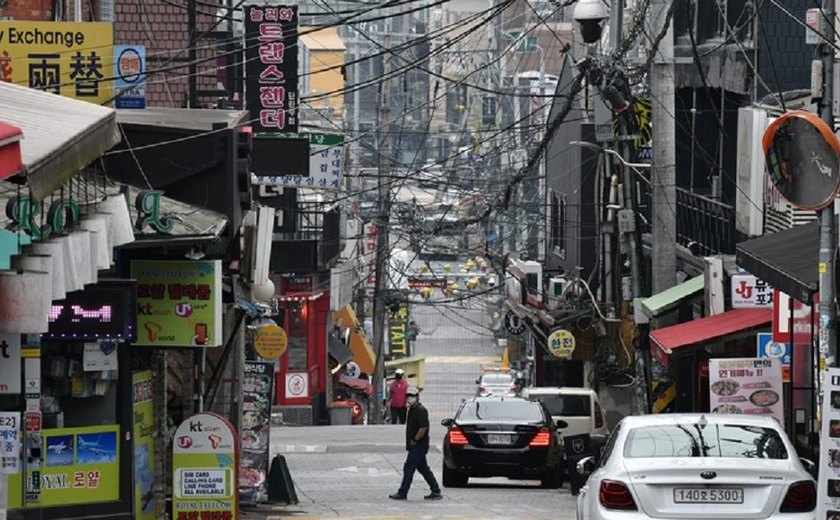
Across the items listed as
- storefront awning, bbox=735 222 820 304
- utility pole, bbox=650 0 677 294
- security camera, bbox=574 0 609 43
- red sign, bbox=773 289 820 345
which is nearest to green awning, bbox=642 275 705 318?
utility pole, bbox=650 0 677 294

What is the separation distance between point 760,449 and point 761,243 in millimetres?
9485

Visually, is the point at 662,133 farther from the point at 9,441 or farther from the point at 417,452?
the point at 9,441

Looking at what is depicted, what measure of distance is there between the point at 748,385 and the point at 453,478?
6262mm

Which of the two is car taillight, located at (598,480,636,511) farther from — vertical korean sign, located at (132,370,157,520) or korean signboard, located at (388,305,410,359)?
korean signboard, located at (388,305,410,359)

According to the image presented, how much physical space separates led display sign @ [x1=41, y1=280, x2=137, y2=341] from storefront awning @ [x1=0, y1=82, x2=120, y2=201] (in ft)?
12.6

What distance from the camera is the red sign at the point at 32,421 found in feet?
53.9

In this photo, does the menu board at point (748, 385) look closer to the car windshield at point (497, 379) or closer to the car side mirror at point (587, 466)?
the car side mirror at point (587, 466)

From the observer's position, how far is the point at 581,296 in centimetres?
5062

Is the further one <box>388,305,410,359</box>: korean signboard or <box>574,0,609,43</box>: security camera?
<box>388,305,410,359</box>: korean signboard

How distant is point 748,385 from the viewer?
22.8 metres

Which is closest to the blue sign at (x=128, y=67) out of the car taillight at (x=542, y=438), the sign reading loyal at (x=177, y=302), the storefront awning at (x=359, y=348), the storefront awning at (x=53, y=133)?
the sign reading loyal at (x=177, y=302)

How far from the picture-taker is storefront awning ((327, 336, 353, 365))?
59.5m

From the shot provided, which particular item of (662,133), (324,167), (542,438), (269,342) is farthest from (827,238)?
(269,342)

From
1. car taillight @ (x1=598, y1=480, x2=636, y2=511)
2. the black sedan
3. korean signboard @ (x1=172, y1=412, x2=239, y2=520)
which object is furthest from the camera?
the black sedan
